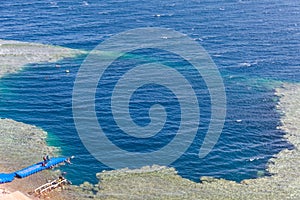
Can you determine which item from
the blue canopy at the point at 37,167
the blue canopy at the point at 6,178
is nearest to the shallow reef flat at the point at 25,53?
the blue canopy at the point at 37,167

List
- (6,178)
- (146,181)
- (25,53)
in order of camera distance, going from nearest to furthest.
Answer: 1. (6,178)
2. (146,181)
3. (25,53)

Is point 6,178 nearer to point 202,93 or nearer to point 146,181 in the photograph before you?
point 146,181

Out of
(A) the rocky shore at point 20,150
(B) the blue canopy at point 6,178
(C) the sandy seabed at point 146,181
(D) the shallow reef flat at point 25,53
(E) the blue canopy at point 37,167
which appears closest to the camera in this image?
(C) the sandy seabed at point 146,181

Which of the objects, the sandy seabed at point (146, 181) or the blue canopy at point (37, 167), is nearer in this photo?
the sandy seabed at point (146, 181)

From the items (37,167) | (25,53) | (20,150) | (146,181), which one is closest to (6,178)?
(37,167)

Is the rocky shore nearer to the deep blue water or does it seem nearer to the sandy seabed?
the sandy seabed

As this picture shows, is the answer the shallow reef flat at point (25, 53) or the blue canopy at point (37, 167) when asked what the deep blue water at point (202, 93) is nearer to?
the blue canopy at point (37, 167)

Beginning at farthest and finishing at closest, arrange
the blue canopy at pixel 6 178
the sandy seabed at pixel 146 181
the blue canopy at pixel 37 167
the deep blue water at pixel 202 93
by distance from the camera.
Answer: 1. the deep blue water at pixel 202 93
2. the blue canopy at pixel 37 167
3. the blue canopy at pixel 6 178
4. the sandy seabed at pixel 146 181

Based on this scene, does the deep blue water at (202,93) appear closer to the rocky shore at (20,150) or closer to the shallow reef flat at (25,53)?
the rocky shore at (20,150)

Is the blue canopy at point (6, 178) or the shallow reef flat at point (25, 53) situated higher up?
the shallow reef flat at point (25, 53)
